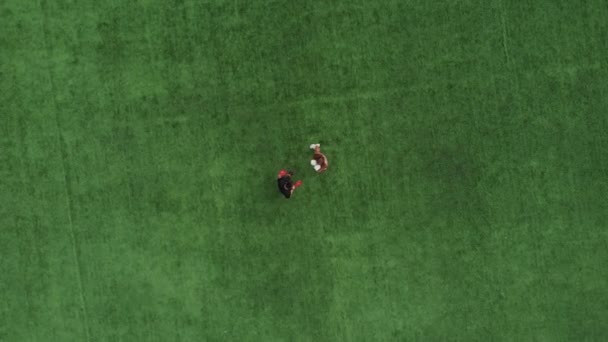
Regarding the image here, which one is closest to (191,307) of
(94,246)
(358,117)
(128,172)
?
(94,246)

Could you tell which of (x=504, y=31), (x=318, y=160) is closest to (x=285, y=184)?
(x=318, y=160)

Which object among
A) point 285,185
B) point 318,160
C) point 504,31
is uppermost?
point 504,31

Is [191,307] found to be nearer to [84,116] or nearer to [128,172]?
[128,172]

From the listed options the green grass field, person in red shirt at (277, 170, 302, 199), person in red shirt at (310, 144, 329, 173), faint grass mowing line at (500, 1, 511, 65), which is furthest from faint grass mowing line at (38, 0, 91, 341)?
faint grass mowing line at (500, 1, 511, 65)

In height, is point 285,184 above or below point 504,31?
below

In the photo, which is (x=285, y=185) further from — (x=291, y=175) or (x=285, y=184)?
(x=291, y=175)

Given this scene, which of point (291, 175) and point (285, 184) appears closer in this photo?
point (285, 184)
